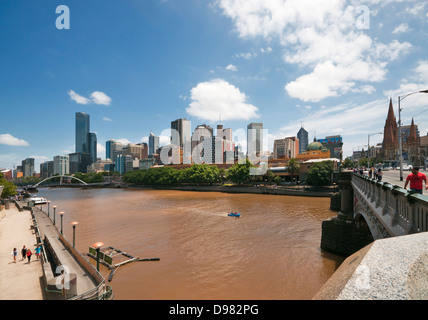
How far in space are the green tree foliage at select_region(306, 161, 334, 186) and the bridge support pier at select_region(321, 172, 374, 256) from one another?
42.2 meters

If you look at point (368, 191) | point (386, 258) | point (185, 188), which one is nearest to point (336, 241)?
point (368, 191)

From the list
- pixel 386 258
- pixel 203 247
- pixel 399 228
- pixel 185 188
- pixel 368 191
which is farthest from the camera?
pixel 185 188

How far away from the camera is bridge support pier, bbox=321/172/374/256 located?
1811 cm

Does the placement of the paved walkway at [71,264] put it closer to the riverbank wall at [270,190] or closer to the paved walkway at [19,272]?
the paved walkway at [19,272]

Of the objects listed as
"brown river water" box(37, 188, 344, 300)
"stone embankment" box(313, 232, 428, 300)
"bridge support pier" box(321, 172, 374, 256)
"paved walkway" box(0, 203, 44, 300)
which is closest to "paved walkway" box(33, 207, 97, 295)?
"paved walkway" box(0, 203, 44, 300)

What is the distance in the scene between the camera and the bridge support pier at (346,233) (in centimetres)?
1811

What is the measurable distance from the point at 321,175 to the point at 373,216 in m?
53.0

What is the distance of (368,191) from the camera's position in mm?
13281

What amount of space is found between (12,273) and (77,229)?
1565 cm

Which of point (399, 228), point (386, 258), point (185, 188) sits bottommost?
point (185, 188)

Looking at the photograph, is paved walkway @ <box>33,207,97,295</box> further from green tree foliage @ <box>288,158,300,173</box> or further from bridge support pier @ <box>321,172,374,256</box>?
green tree foliage @ <box>288,158,300,173</box>
